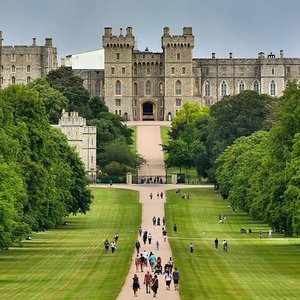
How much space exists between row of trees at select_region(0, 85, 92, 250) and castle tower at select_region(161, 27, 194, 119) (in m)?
96.8

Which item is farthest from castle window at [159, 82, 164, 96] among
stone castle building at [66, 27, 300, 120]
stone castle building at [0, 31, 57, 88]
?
stone castle building at [0, 31, 57, 88]

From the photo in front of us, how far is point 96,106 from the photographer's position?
161500 millimetres

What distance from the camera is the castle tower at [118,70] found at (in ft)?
593

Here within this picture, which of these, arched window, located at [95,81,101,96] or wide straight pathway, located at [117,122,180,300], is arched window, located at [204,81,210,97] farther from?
wide straight pathway, located at [117,122,180,300]

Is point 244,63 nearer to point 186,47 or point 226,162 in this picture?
point 186,47

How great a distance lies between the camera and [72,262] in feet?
188

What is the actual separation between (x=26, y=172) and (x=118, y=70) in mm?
113220

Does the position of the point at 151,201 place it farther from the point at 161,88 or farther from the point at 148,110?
the point at 148,110

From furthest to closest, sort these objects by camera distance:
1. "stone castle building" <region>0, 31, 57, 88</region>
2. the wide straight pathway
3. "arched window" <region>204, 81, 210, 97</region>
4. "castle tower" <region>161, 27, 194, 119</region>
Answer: "arched window" <region>204, 81, 210, 97</region>
"stone castle building" <region>0, 31, 57, 88</region>
"castle tower" <region>161, 27, 194, 119</region>
the wide straight pathway

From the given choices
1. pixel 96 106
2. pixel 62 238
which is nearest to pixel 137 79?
pixel 96 106

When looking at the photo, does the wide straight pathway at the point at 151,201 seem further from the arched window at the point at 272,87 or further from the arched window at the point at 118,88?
the arched window at the point at 272,87

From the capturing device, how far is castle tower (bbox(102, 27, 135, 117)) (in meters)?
181

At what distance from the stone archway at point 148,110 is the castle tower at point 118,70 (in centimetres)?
290

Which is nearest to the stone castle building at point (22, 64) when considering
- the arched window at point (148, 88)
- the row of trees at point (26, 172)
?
the arched window at point (148, 88)
